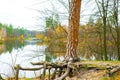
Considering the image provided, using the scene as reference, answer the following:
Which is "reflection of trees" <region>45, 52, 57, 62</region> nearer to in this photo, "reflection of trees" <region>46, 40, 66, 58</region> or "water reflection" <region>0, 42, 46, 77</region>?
"reflection of trees" <region>46, 40, 66, 58</region>

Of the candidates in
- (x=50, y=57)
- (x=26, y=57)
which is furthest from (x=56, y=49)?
(x=26, y=57)

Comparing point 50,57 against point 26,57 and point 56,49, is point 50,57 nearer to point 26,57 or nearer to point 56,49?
point 56,49

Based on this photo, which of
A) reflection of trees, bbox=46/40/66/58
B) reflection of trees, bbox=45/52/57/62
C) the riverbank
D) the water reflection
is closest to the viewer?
the riverbank

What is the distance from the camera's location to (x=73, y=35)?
412 inches

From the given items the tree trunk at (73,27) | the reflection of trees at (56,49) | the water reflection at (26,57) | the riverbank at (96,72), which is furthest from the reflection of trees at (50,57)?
the riverbank at (96,72)

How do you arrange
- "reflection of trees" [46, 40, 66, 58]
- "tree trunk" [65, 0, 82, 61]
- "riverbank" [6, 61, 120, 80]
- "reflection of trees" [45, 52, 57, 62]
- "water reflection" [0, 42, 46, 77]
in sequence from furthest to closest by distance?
"reflection of trees" [46, 40, 66, 58]
"reflection of trees" [45, 52, 57, 62]
"water reflection" [0, 42, 46, 77]
"tree trunk" [65, 0, 82, 61]
"riverbank" [6, 61, 120, 80]

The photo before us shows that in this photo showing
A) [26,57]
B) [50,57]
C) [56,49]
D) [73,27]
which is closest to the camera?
[73,27]

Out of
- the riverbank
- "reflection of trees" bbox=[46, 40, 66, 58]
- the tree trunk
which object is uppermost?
the tree trunk

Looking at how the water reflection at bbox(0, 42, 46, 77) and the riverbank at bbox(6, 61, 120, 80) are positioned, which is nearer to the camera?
the riverbank at bbox(6, 61, 120, 80)

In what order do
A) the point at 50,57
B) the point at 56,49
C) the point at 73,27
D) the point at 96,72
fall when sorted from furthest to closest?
the point at 56,49, the point at 50,57, the point at 73,27, the point at 96,72

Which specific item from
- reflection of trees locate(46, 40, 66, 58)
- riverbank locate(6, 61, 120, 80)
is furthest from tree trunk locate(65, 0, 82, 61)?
reflection of trees locate(46, 40, 66, 58)

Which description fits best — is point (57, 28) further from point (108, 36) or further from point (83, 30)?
point (108, 36)

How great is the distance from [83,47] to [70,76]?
35.3 ft

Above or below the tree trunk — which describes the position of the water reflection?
below
